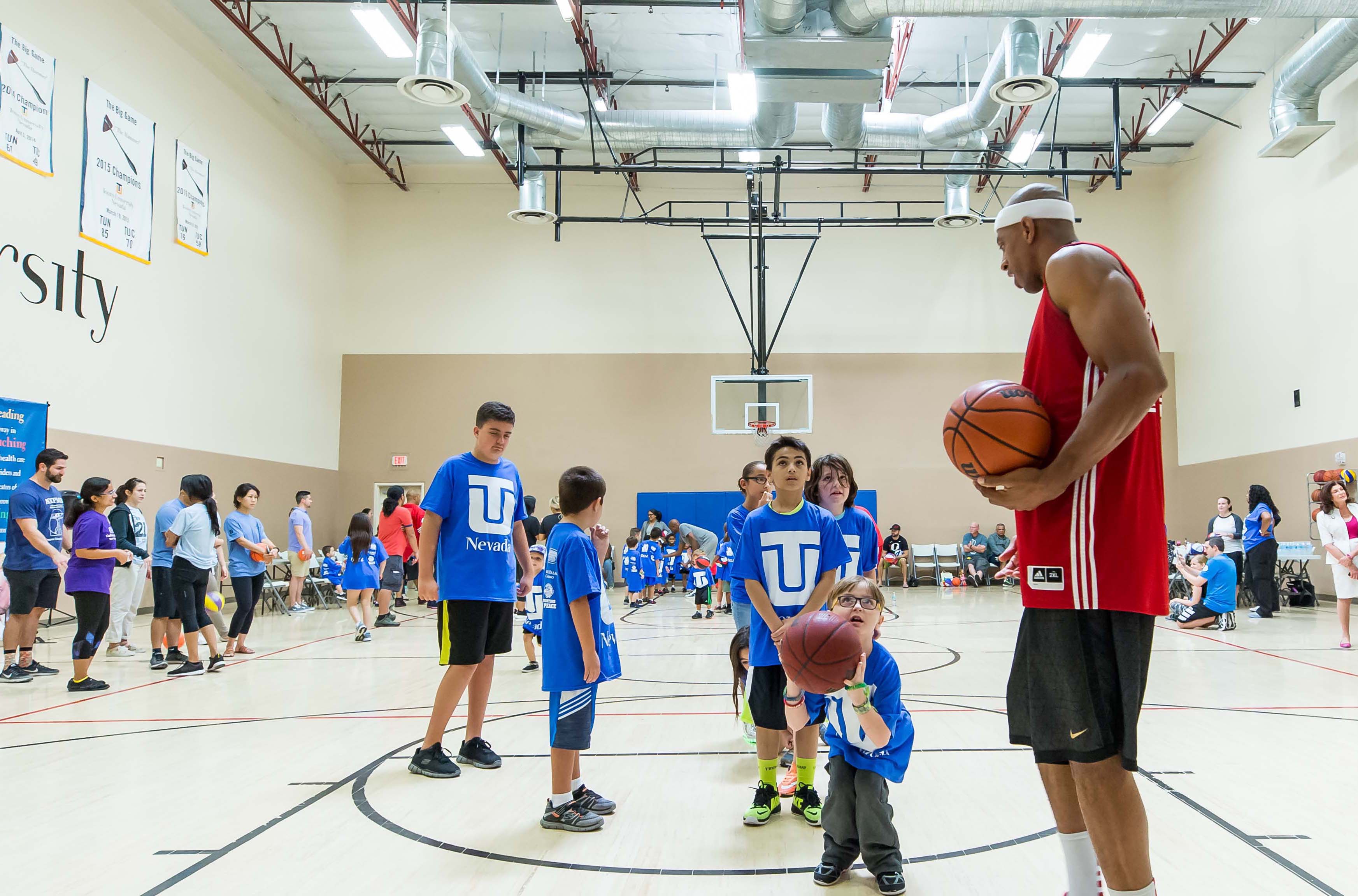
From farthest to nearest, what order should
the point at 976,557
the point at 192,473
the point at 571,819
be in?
the point at 976,557
the point at 192,473
the point at 571,819

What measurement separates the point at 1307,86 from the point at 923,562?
9.11 metres

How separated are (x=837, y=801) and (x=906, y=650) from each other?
480 cm

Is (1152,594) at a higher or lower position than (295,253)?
lower

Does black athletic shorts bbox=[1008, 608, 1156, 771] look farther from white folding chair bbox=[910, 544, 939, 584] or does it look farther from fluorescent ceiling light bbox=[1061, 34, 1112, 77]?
white folding chair bbox=[910, 544, 939, 584]

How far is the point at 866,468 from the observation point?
15.6 metres

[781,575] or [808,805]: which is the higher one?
[781,575]

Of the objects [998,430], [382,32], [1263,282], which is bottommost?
[998,430]

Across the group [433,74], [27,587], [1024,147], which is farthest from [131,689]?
[1024,147]

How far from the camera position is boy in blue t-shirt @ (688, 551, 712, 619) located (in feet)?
35.1

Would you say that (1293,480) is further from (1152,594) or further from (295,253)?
(295,253)

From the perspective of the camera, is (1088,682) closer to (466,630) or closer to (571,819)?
(571,819)

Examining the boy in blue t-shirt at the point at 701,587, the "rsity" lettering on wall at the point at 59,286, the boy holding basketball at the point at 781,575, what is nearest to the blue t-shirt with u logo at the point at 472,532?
the boy holding basketball at the point at 781,575

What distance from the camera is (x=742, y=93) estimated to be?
1142 centimetres

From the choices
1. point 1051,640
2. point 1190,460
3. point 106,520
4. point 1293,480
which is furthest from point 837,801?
point 1190,460
